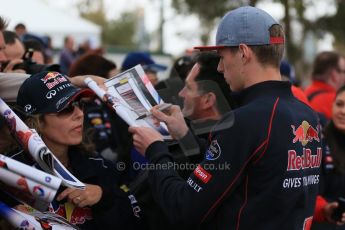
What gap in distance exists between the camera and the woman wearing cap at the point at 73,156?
2.86 meters

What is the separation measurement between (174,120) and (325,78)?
403cm

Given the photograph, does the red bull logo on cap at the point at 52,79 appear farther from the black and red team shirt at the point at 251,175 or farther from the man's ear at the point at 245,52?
the man's ear at the point at 245,52

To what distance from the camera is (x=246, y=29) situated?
256cm

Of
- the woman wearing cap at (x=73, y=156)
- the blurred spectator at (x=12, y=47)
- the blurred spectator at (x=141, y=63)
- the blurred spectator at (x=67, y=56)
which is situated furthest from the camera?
the blurred spectator at (x=67, y=56)

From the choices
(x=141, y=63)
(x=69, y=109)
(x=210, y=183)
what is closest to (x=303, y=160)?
(x=210, y=183)

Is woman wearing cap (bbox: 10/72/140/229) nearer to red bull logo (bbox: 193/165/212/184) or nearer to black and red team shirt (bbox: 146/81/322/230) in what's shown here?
black and red team shirt (bbox: 146/81/322/230)

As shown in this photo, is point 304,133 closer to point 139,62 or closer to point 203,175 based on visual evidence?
point 203,175

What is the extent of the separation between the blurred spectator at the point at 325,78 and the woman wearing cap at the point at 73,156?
3.59 meters

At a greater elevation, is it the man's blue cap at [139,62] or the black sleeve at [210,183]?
the black sleeve at [210,183]

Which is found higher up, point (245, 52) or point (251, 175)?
point (245, 52)

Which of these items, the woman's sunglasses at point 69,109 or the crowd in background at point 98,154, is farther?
the woman's sunglasses at point 69,109

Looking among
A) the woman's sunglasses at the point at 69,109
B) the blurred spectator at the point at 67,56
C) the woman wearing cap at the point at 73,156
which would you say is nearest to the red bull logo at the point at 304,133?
the woman wearing cap at the point at 73,156

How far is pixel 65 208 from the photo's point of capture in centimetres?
284

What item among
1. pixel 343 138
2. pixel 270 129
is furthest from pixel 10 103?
pixel 343 138
